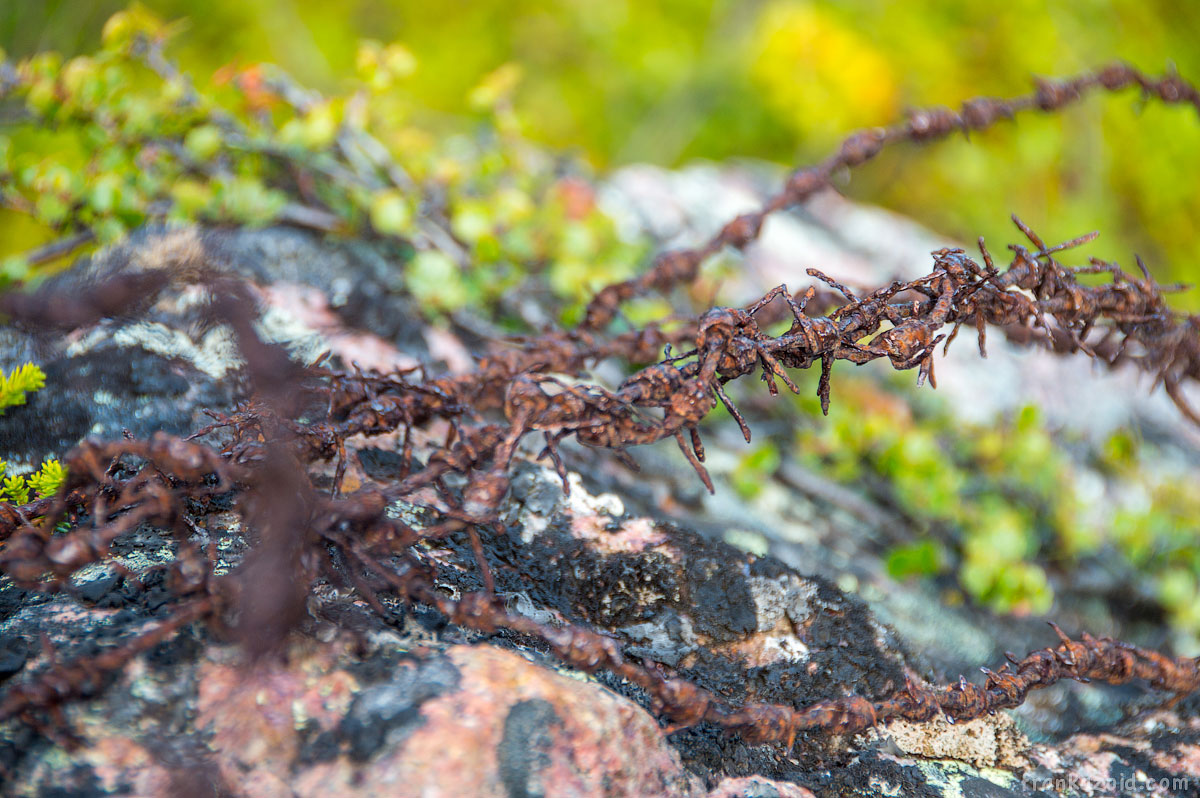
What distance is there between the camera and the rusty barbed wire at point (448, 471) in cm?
70

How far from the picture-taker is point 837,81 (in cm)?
269

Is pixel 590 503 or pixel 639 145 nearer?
pixel 590 503

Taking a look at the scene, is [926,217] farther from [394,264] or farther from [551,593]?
[551,593]

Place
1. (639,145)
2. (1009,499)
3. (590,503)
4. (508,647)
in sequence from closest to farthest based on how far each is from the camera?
(508,647)
(590,503)
(1009,499)
(639,145)

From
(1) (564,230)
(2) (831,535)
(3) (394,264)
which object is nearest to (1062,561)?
(2) (831,535)

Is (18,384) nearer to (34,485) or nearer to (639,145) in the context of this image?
(34,485)

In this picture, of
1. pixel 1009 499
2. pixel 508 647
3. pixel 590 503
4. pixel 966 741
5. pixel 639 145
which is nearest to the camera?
pixel 508 647

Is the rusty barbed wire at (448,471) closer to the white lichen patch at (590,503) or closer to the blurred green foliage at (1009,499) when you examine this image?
the white lichen patch at (590,503)

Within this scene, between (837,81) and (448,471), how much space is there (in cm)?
238

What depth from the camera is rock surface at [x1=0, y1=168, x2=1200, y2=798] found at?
655 millimetres

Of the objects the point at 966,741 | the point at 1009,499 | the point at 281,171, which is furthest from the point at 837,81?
the point at 966,741

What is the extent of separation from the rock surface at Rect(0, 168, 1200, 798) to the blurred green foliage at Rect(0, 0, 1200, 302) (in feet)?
5.36

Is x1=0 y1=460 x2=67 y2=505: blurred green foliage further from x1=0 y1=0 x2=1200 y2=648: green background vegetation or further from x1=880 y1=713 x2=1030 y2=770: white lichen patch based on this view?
x1=880 y1=713 x2=1030 y2=770: white lichen patch

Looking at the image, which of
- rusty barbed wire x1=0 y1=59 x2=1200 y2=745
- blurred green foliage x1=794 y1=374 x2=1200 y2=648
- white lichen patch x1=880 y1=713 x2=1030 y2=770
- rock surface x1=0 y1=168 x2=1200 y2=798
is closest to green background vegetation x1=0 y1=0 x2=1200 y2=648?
blurred green foliage x1=794 y1=374 x2=1200 y2=648
